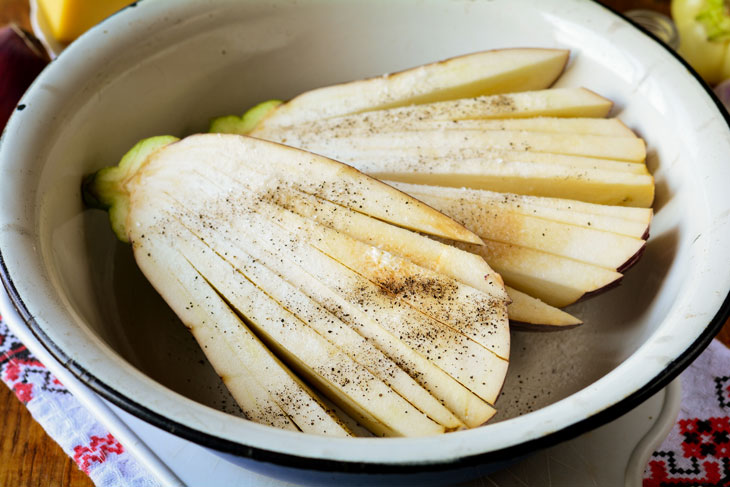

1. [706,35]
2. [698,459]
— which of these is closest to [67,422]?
[698,459]

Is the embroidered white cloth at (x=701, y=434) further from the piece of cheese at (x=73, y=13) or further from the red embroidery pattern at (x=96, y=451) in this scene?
the piece of cheese at (x=73, y=13)

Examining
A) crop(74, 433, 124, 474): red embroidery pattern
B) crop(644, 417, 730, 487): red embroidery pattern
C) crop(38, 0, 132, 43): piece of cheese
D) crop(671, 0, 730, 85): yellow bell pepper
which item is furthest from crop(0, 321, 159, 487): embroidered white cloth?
crop(671, 0, 730, 85): yellow bell pepper


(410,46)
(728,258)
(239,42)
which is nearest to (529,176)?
(728,258)

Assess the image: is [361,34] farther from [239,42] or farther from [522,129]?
[522,129]

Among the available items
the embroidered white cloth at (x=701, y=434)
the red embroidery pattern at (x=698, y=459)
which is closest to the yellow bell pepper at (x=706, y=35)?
the embroidered white cloth at (x=701, y=434)

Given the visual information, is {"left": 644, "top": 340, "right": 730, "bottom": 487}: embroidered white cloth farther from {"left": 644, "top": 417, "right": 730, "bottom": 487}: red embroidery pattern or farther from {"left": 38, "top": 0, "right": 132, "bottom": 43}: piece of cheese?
{"left": 38, "top": 0, "right": 132, "bottom": 43}: piece of cheese

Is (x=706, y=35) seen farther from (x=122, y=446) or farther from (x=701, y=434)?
(x=122, y=446)
